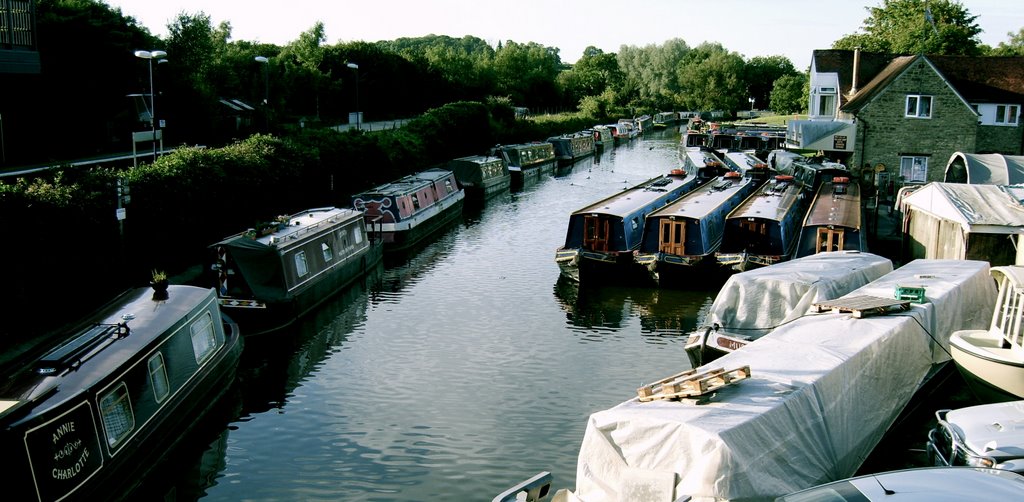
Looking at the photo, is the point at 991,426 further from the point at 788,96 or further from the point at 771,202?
the point at 788,96

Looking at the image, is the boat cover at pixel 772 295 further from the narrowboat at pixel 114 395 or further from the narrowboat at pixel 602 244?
the narrowboat at pixel 114 395

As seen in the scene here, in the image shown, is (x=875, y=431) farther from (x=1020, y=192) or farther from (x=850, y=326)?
(x=1020, y=192)

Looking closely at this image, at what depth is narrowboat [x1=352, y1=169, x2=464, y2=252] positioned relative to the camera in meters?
33.1

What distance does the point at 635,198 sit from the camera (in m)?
33.4

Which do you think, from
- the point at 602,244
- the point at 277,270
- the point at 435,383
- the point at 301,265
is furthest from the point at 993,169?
the point at 277,270

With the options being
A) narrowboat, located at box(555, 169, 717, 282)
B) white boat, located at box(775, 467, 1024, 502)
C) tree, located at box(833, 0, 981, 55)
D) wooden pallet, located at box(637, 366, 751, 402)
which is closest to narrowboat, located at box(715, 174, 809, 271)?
narrowboat, located at box(555, 169, 717, 282)

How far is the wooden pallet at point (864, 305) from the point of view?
1570 cm

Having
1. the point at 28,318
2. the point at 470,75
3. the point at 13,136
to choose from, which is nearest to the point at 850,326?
the point at 28,318

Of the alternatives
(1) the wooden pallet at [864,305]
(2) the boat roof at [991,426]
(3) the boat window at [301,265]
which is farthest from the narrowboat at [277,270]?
(2) the boat roof at [991,426]

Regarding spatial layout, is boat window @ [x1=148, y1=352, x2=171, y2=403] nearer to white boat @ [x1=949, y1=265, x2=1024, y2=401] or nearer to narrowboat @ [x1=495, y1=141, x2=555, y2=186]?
white boat @ [x1=949, y1=265, x2=1024, y2=401]

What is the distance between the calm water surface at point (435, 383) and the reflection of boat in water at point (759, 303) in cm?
181

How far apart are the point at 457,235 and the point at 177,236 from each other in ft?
46.4

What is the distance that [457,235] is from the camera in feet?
124

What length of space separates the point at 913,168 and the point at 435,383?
3074 centimetres
